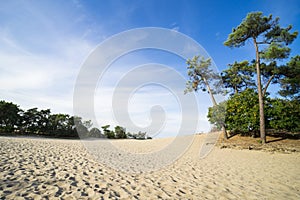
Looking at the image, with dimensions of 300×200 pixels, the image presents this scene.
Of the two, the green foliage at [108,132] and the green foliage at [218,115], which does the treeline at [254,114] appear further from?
the green foliage at [108,132]

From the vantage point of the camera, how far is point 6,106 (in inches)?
838

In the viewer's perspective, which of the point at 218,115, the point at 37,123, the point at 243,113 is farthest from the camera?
the point at 37,123

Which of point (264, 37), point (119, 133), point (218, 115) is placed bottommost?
point (119, 133)

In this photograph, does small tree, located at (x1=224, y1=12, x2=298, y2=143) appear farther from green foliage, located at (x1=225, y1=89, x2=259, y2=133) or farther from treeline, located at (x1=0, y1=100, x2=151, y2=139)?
treeline, located at (x1=0, y1=100, x2=151, y2=139)

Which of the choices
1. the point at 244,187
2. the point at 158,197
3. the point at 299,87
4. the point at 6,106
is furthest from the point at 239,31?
the point at 6,106

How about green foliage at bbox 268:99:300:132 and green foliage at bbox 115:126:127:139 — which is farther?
green foliage at bbox 115:126:127:139

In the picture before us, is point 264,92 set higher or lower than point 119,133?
higher

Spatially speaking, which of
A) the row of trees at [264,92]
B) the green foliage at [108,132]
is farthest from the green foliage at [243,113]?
the green foliage at [108,132]

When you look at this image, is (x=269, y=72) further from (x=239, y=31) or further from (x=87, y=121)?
(x=87, y=121)

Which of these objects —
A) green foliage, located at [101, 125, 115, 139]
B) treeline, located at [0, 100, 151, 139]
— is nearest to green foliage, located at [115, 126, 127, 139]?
green foliage, located at [101, 125, 115, 139]

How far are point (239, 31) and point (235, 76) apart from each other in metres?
5.91

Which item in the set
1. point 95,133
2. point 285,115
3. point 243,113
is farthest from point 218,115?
point 95,133

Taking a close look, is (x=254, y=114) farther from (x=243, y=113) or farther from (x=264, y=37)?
(x=264, y=37)

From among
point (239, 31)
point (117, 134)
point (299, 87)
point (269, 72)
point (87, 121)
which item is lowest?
point (117, 134)
